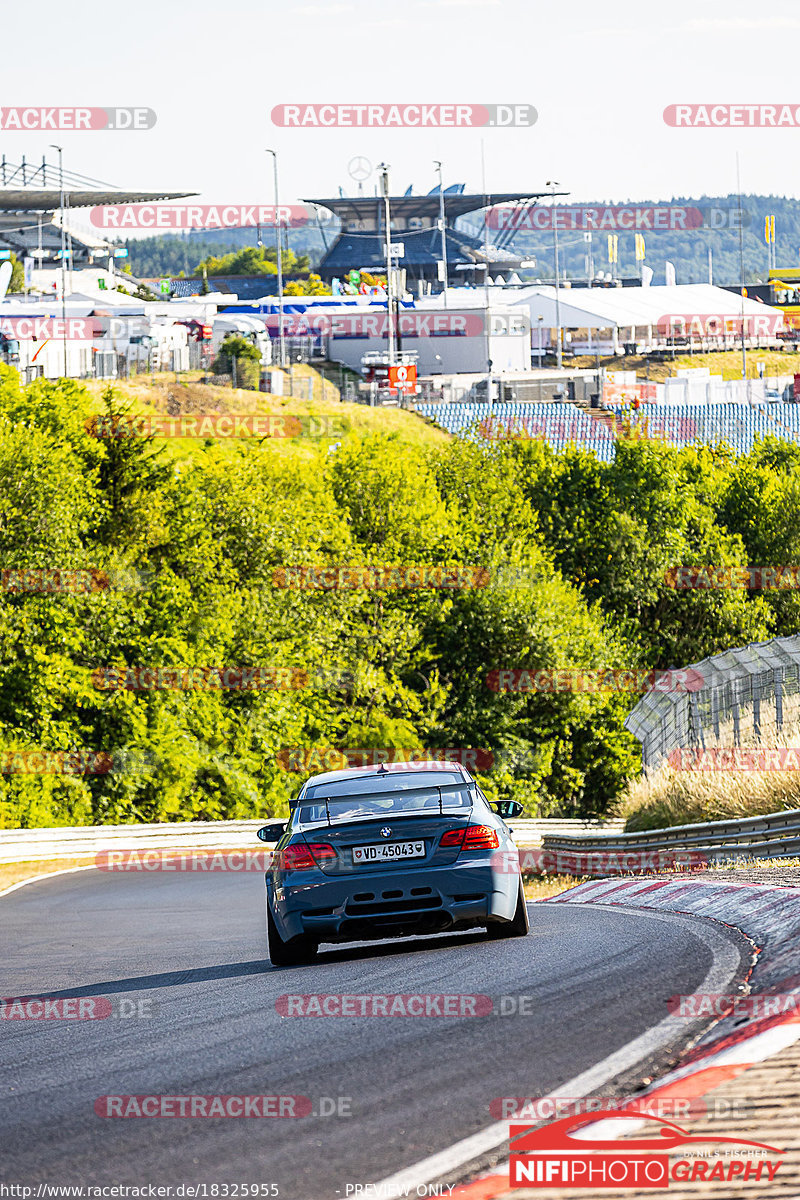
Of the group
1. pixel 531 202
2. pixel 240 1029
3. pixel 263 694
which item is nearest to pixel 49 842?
pixel 263 694

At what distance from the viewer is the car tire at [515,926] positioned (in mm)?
10180

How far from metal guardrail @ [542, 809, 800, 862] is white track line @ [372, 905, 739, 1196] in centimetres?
739

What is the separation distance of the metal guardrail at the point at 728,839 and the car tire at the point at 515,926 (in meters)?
5.91

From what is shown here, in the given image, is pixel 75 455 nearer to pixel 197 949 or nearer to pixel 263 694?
pixel 263 694

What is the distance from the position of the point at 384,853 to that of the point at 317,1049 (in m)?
2.74
